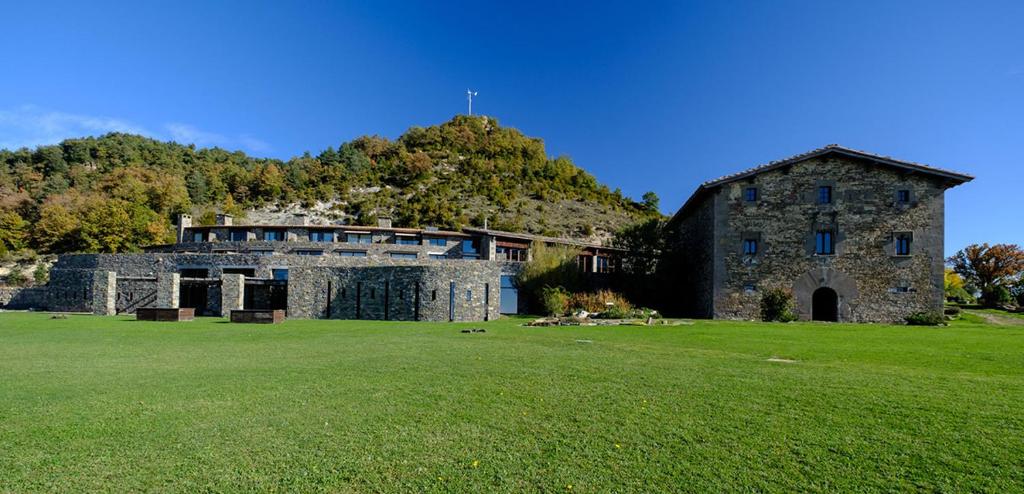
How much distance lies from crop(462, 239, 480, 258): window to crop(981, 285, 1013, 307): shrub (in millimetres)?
43868

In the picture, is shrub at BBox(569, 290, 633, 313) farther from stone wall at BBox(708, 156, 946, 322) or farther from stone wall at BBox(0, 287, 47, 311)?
stone wall at BBox(0, 287, 47, 311)

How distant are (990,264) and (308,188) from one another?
3434 inches

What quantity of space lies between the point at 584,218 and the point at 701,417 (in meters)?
74.1

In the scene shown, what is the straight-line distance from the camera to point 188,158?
98.9 meters

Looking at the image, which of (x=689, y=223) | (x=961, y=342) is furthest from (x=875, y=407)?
(x=689, y=223)

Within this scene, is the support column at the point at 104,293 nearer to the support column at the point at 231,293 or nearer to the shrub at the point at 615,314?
the support column at the point at 231,293

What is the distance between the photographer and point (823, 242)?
30641mm

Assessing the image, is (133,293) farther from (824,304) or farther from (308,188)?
(308,188)

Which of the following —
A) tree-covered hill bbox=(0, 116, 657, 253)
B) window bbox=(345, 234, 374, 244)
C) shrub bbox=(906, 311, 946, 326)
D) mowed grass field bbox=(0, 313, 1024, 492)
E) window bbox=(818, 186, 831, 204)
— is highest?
tree-covered hill bbox=(0, 116, 657, 253)

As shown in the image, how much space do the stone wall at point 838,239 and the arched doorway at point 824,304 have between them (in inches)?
30.9

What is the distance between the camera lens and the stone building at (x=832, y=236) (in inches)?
1168

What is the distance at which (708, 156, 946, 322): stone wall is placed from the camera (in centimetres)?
2967

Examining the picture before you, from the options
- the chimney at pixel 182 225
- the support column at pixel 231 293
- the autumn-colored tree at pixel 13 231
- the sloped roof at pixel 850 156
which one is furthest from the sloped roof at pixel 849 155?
the autumn-colored tree at pixel 13 231

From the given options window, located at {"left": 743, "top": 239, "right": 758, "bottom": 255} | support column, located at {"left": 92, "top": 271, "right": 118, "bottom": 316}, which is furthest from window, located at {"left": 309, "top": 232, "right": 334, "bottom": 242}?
window, located at {"left": 743, "top": 239, "right": 758, "bottom": 255}
